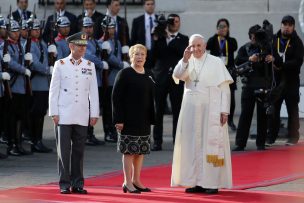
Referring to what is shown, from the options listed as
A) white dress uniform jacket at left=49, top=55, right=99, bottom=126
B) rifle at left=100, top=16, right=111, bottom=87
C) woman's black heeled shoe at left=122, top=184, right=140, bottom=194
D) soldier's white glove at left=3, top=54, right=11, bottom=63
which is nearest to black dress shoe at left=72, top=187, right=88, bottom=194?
woman's black heeled shoe at left=122, top=184, right=140, bottom=194

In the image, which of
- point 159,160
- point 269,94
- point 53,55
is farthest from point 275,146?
point 53,55

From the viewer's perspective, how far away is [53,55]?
1842 centimetres

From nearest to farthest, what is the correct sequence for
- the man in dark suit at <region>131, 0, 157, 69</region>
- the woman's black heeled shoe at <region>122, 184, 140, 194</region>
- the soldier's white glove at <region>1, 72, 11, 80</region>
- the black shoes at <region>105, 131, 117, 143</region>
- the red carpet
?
the red carpet → the woman's black heeled shoe at <region>122, 184, 140, 194</region> → the soldier's white glove at <region>1, 72, 11, 80</region> → the black shoes at <region>105, 131, 117, 143</region> → the man in dark suit at <region>131, 0, 157, 69</region>

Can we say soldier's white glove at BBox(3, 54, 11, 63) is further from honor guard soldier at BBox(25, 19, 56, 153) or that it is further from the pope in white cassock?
the pope in white cassock

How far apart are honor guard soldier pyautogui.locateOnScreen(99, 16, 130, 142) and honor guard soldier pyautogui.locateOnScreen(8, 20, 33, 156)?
195cm

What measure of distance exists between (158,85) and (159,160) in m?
1.76

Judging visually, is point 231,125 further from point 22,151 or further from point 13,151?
point 13,151

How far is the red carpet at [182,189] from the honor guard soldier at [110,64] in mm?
2938

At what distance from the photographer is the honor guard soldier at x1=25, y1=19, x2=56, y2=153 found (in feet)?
59.0

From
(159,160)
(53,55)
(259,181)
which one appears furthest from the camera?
(53,55)

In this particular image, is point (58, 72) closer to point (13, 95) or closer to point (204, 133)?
point (204, 133)

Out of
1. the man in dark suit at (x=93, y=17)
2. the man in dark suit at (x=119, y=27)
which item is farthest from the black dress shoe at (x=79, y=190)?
the man in dark suit at (x=93, y=17)

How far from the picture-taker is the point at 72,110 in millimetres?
13844

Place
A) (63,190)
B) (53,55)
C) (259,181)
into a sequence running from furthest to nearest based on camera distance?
(53,55)
(259,181)
(63,190)
